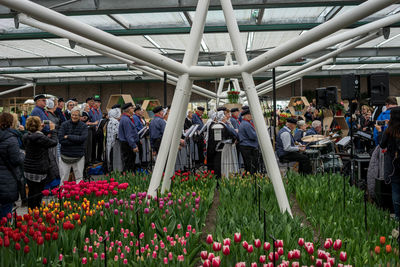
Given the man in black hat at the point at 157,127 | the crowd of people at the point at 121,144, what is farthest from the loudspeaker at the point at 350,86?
the man in black hat at the point at 157,127

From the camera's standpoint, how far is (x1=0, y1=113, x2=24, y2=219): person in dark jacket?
4480 mm

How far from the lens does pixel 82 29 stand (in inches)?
138

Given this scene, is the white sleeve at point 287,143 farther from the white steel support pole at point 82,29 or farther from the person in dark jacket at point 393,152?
the white steel support pole at point 82,29

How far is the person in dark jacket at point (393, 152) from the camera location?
480 cm

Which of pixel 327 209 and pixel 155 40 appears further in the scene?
pixel 155 40

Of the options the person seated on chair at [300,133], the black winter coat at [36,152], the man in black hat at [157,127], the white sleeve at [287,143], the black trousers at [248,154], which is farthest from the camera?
the person seated on chair at [300,133]

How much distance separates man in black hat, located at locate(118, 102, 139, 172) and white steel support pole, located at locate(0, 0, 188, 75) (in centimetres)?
390

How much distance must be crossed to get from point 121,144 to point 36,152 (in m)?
2.94

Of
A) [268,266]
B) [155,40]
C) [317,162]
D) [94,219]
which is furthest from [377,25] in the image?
[155,40]

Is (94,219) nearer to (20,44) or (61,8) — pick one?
(61,8)

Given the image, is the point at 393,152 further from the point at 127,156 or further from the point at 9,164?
the point at 127,156

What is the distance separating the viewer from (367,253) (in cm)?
281

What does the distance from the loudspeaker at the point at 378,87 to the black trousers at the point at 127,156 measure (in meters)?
5.47

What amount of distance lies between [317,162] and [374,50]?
864cm
